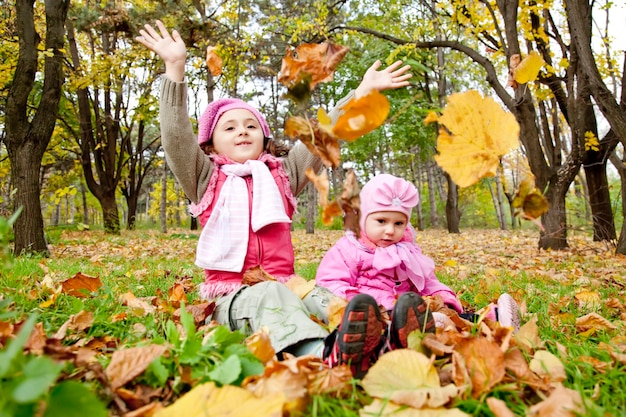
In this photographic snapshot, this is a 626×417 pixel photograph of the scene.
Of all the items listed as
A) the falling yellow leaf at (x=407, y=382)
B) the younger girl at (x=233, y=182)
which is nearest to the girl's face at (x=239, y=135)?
the younger girl at (x=233, y=182)

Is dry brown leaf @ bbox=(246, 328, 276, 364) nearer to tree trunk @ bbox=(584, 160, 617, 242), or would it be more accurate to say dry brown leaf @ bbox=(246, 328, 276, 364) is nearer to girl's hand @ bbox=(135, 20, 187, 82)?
girl's hand @ bbox=(135, 20, 187, 82)

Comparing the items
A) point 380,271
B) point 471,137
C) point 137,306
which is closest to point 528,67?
point 471,137

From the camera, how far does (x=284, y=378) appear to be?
95 centimetres

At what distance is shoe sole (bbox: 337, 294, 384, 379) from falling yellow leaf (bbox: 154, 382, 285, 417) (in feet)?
0.87

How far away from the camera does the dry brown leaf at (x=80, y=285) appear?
2.04 m

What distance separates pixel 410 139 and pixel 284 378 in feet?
42.8

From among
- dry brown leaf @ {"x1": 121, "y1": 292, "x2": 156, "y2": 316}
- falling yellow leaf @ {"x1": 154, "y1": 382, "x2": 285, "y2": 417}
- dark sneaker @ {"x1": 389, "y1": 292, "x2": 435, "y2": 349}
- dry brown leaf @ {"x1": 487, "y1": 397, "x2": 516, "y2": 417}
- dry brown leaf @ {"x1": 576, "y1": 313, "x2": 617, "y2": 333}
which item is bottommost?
dry brown leaf @ {"x1": 576, "y1": 313, "x2": 617, "y2": 333}

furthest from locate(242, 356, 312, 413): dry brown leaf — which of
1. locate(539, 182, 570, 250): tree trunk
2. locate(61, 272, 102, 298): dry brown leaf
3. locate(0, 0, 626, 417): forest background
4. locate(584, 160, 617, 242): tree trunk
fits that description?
locate(584, 160, 617, 242): tree trunk

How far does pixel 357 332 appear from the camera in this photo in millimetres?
1078

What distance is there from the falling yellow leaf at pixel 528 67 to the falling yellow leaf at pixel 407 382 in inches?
31.8

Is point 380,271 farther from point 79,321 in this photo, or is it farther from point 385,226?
point 79,321

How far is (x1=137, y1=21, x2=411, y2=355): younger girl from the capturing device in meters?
1.71

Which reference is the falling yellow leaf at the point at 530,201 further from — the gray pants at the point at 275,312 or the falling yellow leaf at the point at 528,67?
the gray pants at the point at 275,312

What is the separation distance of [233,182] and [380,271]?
0.85 m
